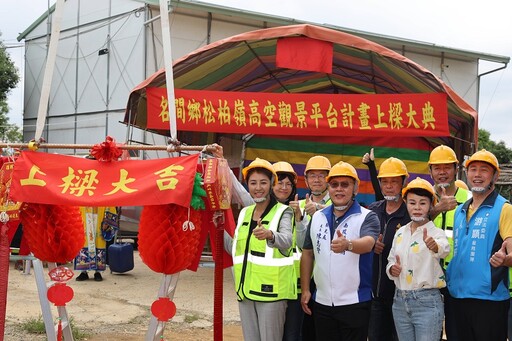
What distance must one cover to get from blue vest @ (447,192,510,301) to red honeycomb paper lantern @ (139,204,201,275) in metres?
1.68

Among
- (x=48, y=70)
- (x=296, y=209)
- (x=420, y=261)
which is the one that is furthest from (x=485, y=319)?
(x=48, y=70)

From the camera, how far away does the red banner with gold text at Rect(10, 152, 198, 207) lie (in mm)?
3615

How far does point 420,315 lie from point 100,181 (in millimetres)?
2161

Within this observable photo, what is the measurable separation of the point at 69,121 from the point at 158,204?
15.2 metres

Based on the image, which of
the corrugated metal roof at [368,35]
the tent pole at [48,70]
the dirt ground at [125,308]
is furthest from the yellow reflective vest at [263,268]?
the corrugated metal roof at [368,35]

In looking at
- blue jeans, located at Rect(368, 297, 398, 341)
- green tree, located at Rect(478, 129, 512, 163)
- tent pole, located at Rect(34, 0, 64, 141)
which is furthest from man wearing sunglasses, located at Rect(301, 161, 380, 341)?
green tree, located at Rect(478, 129, 512, 163)

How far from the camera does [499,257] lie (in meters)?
3.43

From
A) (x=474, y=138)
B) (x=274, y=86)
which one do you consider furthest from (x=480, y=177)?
(x=274, y=86)

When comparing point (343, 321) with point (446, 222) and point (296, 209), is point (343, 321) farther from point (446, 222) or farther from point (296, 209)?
point (446, 222)

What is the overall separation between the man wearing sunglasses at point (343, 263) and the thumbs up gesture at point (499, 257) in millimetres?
680

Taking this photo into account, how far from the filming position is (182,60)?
781 cm

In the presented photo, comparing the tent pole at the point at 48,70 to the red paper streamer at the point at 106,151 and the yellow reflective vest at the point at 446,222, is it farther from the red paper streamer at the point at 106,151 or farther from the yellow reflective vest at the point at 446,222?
the yellow reflective vest at the point at 446,222

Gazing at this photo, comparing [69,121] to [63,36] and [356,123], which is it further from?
[356,123]

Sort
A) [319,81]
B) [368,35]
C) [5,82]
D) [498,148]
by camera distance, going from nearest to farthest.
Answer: [319,81] → [368,35] → [5,82] → [498,148]
